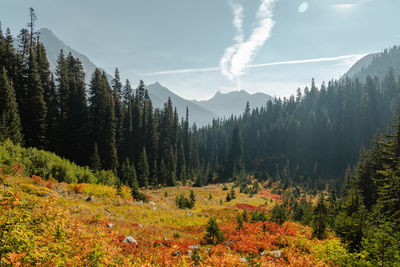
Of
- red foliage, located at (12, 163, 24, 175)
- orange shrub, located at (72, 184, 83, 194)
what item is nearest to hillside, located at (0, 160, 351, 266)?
orange shrub, located at (72, 184, 83, 194)

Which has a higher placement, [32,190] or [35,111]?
[35,111]

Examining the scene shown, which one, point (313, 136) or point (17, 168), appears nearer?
point (17, 168)

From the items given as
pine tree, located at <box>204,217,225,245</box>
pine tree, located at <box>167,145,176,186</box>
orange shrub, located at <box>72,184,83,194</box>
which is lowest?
pine tree, located at <box>167,145,176,186</box>

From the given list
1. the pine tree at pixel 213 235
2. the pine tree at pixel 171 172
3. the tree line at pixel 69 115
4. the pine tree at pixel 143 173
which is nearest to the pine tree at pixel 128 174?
the tree line at pixel 69 115

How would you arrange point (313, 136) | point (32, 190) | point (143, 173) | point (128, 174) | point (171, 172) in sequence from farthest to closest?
1. point (313, 136)
2. point (171, 172)
3. point (143, 173)
4. point (128, 174)
5. point (32, 190)

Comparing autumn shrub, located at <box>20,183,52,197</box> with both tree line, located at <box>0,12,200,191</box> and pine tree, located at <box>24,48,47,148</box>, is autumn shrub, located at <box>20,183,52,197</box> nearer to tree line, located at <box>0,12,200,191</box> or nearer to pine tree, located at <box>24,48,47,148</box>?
tree line, located at <box>0,12,200,191</box>

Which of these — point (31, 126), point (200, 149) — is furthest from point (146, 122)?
point (200, 149)

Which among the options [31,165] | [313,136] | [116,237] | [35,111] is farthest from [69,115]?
[313,136]

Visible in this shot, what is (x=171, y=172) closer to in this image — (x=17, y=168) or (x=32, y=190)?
(x=17, y=168)

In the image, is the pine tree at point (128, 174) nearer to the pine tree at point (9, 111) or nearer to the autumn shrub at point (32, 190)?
the pine tree at point (9, 111)

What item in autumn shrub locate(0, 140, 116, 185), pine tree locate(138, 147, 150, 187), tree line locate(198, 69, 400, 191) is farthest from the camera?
tree line locate(198, 69, 400, 191)

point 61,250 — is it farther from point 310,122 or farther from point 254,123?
point 254,123

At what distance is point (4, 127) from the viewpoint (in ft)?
74.7

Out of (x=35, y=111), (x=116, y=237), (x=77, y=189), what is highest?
(x=35, y=111)
